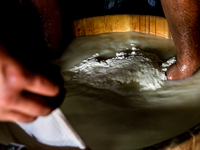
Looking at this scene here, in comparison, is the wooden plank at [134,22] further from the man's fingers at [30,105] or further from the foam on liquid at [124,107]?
the man's fingers at [30,105]

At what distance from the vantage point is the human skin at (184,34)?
4.91ft

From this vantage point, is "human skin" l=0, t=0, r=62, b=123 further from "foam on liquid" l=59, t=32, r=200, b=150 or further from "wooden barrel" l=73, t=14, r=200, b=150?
"wooden barrel" l=73, t=14, r=200, b=150

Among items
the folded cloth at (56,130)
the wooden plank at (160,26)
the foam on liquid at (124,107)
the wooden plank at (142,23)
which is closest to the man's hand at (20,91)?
the folded cloth at (56,130)

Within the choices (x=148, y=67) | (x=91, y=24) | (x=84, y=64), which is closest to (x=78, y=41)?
(x=91, y=24)

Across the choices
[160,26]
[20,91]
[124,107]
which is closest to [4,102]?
[20,91]

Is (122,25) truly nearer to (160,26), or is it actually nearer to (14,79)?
(160,26)

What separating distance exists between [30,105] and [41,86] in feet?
0.22

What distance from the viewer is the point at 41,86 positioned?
613mm

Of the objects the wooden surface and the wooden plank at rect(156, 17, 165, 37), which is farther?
the wooden surface

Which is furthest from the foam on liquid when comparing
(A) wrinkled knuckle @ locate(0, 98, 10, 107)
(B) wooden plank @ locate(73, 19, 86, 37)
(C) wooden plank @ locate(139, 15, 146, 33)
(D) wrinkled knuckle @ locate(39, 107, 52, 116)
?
(B) wooden plank @ locate(73, 19, 86, 37)

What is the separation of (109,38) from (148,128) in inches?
68.2

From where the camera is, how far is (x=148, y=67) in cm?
170

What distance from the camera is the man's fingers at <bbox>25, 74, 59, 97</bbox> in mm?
596

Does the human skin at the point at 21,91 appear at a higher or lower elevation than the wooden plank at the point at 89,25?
higher
